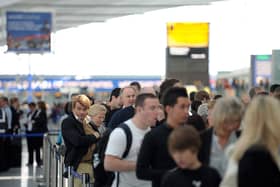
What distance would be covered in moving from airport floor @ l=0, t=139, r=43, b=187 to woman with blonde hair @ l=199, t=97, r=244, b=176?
12.2m

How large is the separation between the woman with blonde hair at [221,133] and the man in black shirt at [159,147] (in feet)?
1.54

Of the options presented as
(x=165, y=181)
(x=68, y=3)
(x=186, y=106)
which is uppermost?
(x=68, y=3)

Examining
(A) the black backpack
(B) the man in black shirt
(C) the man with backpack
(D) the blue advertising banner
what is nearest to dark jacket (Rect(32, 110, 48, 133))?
(D) the blue advertising banner

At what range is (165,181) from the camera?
5363mm

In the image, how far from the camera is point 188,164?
520 centimetres

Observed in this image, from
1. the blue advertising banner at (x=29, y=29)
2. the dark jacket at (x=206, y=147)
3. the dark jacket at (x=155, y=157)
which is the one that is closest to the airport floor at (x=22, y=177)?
the blue advertising banner at (x=29, y=29)

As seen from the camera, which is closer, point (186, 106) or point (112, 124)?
point (186, 106)

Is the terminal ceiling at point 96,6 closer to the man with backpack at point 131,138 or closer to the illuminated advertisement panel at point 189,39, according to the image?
the illuminated advertisement panel at point 189,39

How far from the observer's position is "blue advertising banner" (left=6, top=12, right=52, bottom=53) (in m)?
33.8

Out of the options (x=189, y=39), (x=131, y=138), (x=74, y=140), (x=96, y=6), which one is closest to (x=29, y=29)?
(x=96, y=6)

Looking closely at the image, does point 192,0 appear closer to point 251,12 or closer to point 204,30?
point 251,12

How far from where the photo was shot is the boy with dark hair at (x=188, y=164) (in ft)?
16.9

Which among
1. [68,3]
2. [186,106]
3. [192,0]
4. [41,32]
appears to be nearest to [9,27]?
[41,32]

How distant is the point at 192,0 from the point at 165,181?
36.9 meters
